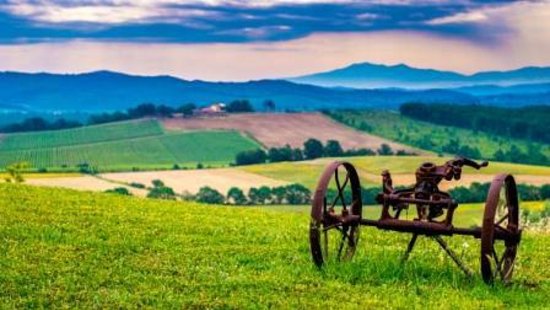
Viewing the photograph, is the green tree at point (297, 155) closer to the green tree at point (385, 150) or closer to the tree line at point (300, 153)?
the tree line at point (300, 153)

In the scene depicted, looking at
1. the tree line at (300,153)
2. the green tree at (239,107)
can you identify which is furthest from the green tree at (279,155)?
the green tree at (239,107)

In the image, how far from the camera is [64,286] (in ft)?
46.6

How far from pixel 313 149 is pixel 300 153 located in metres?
2.28

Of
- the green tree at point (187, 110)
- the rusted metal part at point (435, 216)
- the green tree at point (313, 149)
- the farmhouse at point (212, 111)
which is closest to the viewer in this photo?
the rusted metal part at point (435, 216)

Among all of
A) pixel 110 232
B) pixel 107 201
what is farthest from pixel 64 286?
pixel 107 201

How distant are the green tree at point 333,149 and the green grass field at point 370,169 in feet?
18.8

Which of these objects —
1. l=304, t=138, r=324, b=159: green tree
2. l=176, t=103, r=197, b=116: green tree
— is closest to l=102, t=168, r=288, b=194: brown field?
l=304, t=138, r=324, b=159: green tree

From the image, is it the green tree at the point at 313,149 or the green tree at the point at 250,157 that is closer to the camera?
the green tree at the point at 250,157

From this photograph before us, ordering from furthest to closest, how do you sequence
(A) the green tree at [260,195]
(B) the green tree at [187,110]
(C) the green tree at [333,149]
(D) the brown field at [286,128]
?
(B) the green tree at [187,110]
(D) the brown field at [286,128]
(C) the green tree at [333,149]
(A) the green tree at [260,195]

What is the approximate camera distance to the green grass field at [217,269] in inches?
536

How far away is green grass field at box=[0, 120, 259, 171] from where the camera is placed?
14362 cm

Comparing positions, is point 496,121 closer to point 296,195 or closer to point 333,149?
point 333,149

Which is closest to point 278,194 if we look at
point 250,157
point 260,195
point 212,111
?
point 260,195

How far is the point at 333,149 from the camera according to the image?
14600 centimetres
